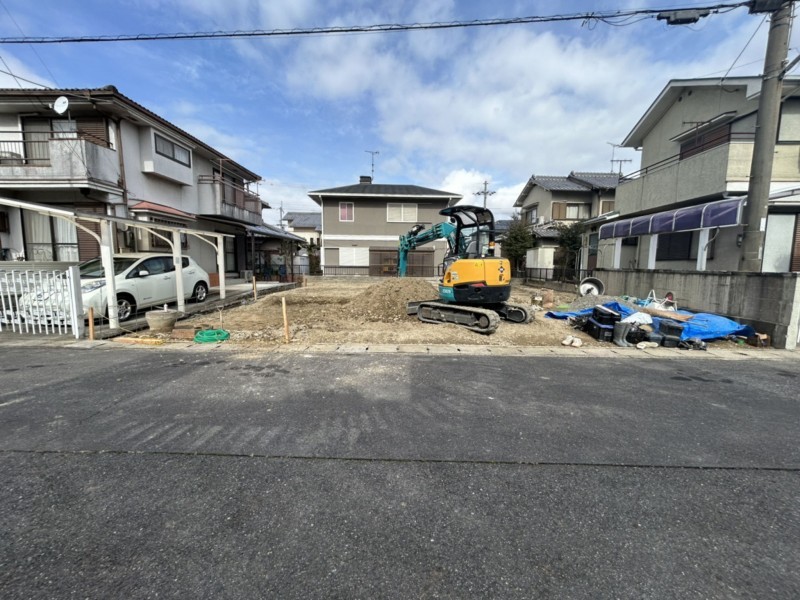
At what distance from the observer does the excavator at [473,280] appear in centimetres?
787

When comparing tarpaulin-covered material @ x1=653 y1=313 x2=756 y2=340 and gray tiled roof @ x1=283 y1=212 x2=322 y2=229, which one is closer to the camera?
tarpaulin-covered material @ x1=653 y1=313 x2=756 y2=340

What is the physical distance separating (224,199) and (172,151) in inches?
122

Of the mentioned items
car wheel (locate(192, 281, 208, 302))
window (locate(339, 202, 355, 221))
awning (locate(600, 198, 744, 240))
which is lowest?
car wheel (locate(192, 281, 208, 302))

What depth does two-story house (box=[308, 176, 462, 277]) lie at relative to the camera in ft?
75.7

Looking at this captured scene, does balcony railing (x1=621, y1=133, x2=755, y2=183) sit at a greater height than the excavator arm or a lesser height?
greater

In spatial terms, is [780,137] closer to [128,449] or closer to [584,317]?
[584,317]

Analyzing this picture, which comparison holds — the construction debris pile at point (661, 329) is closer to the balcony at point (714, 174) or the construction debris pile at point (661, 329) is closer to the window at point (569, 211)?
the balcony at point (714, 174)

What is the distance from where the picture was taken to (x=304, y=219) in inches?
1977

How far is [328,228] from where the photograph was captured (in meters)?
23.2

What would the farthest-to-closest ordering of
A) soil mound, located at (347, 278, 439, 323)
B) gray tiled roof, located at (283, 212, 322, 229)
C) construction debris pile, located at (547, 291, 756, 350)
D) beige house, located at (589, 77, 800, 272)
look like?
gray tiled roof, located at (283, 212, 322, 229)
soil mound, located at (347, 278, 439, 323)
beige house, located at (589, 77, 800, 272)
construction debris pile, located at (547, 291, 756, 350)

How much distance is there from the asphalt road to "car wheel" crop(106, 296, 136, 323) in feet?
11.9

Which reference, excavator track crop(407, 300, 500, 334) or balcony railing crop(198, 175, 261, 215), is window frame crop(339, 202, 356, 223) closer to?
balcony railing crop(198, 175, 261, 215)

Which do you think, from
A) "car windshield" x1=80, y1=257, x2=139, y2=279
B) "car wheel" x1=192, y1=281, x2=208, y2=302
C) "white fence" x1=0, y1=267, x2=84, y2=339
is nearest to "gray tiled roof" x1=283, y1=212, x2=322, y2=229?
"car wheel" x1=192, y1=281, x2=208, y2=302

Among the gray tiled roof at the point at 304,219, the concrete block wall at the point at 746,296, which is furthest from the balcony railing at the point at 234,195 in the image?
the gray tiled roof at the point at 304,219
